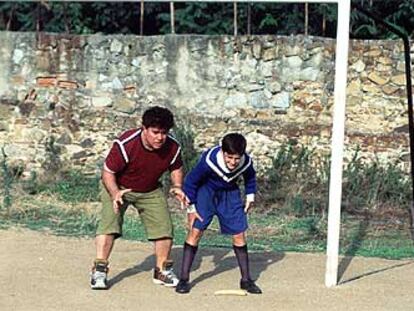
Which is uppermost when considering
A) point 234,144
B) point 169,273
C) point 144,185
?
point 234,144

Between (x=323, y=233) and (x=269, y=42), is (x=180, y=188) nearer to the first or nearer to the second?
(x=323, y=233)

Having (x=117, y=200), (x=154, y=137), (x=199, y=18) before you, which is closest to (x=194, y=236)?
(x=117, y=200)

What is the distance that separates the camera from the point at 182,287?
7.97 meters

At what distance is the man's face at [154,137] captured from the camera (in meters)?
7.77

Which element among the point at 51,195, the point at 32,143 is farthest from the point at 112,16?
the point at 51,195

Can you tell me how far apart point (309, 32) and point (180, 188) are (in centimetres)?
643

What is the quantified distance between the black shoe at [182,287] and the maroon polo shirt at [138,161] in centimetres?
76

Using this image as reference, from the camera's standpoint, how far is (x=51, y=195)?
41.6ft

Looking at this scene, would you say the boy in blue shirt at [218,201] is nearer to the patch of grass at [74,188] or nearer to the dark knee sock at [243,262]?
the dark knee sock at [243,262]

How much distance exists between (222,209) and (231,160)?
538 millimetres

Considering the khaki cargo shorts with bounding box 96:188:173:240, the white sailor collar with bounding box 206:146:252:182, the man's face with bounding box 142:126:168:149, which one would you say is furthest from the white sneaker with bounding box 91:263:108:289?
the white sailor collar with bounding box 206:146:252:182

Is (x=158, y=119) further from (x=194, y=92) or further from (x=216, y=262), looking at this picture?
(x=194, y=92)

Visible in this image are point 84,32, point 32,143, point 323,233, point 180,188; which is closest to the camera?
point 180,188

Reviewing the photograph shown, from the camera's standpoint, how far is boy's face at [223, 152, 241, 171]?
7.72 metres
